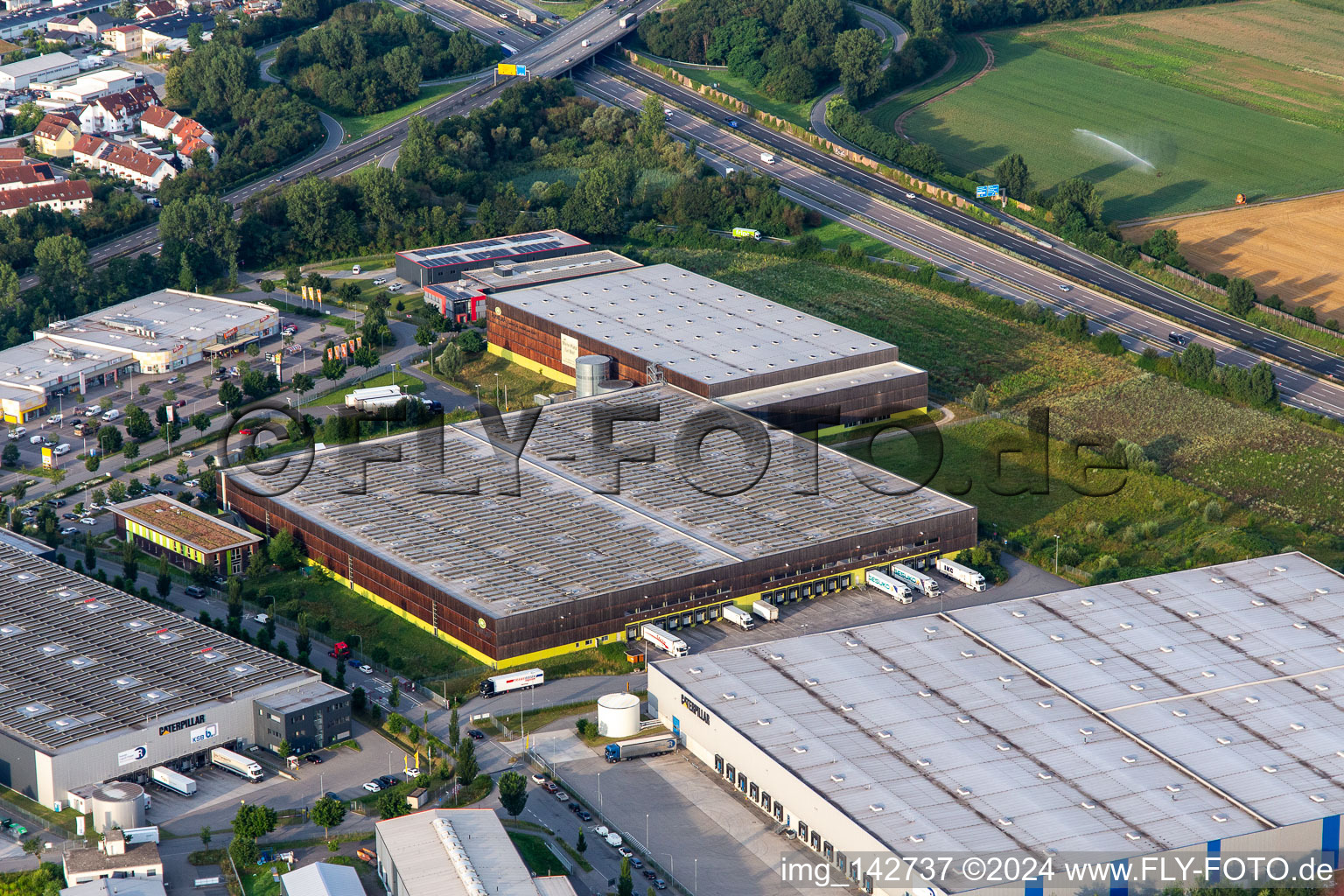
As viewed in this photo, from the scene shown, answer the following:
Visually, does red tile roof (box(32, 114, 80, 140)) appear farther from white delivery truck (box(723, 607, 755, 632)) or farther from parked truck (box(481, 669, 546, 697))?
parked truck (box(481, 669, 546, 697))

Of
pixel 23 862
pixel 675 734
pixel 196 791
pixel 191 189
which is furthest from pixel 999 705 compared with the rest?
pixel 191 189

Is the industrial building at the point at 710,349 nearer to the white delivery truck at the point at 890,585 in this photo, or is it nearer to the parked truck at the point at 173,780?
the white delivery truck at the point at 890,585

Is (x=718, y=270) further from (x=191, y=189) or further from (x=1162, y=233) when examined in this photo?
(x=191, y=189)

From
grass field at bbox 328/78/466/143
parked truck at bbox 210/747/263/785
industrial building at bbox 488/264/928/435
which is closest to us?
parked truck at bbox 210/747/263/785

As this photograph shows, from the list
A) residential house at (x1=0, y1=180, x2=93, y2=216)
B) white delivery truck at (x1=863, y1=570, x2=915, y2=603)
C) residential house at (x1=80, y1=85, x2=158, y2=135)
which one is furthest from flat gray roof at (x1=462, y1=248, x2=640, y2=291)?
residential house at (x1=80, y1=85, x2=158, y2=135)

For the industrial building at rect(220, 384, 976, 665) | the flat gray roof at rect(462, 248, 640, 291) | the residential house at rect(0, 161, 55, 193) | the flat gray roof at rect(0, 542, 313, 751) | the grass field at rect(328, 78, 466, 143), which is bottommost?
the flat gray roof at rect(0, 542, 313, 751)
